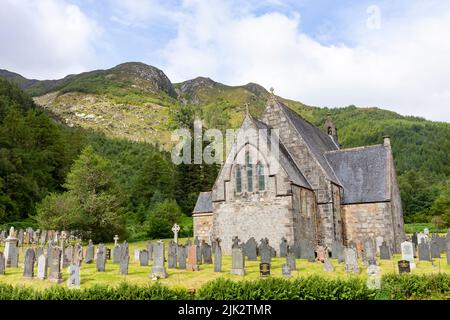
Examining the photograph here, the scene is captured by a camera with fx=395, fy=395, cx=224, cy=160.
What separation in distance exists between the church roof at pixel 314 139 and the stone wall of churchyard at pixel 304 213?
249 centimetres

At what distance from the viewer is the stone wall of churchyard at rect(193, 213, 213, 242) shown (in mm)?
34406

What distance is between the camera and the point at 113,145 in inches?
3597

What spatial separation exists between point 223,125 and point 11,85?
57.3m

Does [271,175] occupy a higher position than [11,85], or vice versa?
[11,85]

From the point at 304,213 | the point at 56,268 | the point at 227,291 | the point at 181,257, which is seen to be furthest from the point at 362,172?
the point at 56,268

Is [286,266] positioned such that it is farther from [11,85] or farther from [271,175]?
[11,85]

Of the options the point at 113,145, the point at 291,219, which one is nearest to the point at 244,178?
the point at 291,219

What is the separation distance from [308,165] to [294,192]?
4057mm

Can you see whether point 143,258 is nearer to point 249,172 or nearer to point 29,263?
point 29,263

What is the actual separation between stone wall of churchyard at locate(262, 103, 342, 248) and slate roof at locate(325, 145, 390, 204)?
2.42m

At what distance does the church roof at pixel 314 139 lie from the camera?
2920 centimetres

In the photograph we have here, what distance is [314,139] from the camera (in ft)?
107

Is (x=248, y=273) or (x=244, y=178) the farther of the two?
(x=244, y=178)

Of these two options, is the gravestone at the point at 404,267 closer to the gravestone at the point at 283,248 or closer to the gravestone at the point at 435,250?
the gravestone at the point at 435,250
